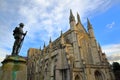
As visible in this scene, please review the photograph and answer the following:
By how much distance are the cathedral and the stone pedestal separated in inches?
734

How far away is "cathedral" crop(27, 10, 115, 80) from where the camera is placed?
2605cm

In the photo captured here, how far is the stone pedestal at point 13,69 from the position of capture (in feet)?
22.9

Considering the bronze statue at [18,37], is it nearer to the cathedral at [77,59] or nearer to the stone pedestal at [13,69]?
the stone pedestal at [13,69]

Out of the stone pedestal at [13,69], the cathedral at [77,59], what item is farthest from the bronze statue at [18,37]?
the cathedral at [77,59]

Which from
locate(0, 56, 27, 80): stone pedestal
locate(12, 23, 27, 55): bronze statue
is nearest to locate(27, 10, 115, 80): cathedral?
locate(12, 23, 27, 55): bronze statue

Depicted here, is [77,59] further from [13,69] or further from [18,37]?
[13,69]

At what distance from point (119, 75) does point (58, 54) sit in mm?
17003

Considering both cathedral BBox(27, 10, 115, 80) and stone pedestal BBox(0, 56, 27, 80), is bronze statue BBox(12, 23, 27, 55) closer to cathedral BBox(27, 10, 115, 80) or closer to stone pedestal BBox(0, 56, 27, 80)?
stone pedestal BBox(0, 56, 27, 80)

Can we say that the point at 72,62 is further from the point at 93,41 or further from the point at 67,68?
the point at 93,41

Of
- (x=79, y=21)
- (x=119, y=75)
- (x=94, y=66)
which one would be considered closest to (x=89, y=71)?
(x=94, y=66)

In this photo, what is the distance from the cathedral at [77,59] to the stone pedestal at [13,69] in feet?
61.2

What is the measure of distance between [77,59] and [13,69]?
2286cm

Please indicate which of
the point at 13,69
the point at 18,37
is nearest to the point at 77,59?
the point at 18,37

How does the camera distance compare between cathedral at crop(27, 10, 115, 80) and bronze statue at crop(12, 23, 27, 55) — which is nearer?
bronze statue at crop(12, 23, 27, 55)
